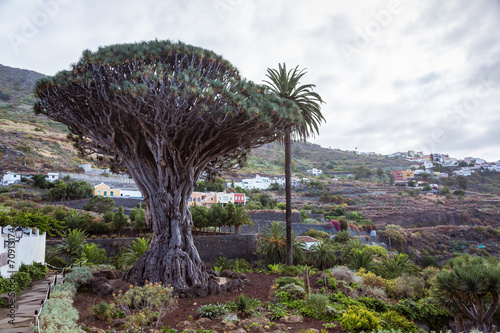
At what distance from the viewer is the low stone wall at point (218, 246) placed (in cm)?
2177

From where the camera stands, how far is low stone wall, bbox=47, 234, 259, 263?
71.4 ft

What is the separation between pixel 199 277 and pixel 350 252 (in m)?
10.5

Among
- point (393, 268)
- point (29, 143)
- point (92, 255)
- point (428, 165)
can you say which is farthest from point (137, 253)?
point (428, 165)

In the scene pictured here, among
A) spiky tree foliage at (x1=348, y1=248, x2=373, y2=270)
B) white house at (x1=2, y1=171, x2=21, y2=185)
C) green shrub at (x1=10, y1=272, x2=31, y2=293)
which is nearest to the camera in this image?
green shrub at (x1=10, y1=272, x2=31, y2=293)

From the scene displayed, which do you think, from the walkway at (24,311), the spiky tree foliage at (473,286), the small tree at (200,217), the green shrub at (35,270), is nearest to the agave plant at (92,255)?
the green shrub at (35,270)

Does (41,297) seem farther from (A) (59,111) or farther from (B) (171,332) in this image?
(A) (59,111)

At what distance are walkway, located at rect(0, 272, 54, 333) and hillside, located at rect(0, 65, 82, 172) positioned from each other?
5513 cm

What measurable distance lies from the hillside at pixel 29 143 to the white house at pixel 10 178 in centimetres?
600

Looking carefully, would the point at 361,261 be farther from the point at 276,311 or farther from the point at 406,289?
the point at 276,311

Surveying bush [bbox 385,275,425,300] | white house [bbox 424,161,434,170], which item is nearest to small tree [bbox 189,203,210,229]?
bush [bbox 385,275,425,300]

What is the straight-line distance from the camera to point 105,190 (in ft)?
165

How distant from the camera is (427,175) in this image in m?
110

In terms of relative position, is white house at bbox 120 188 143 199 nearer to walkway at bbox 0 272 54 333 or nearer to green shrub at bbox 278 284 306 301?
walkway at bbox 0 272 54 333

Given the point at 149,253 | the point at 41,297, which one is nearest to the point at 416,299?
the point at 149,253
